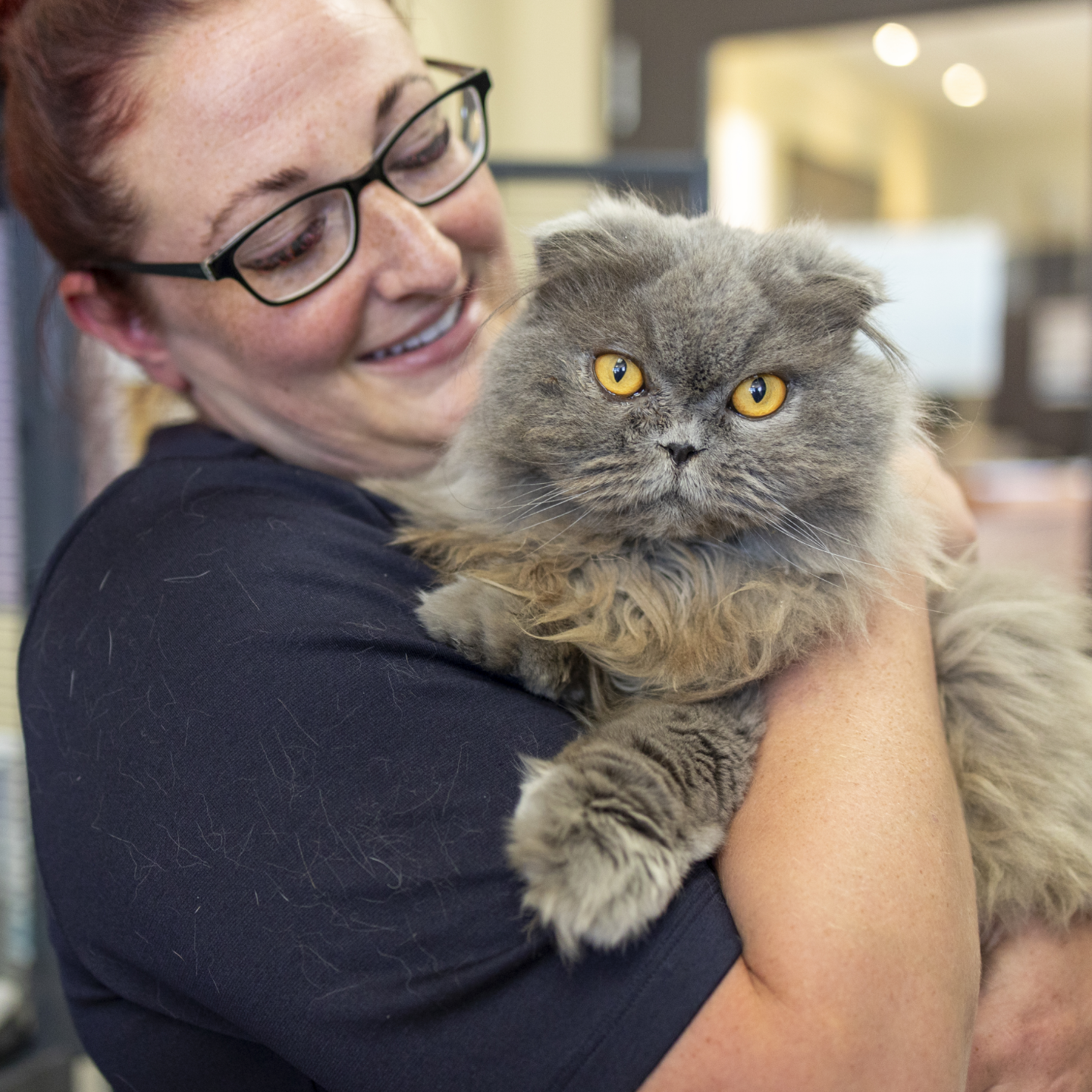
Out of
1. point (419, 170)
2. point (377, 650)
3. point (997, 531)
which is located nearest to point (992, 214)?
point (997, 531)

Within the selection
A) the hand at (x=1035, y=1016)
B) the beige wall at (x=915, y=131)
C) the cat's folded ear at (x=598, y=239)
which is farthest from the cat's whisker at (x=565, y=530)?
the beige wall at (x=915, y=131)

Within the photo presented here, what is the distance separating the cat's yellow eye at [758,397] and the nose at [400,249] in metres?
0.45

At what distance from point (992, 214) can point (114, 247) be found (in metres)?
2.68

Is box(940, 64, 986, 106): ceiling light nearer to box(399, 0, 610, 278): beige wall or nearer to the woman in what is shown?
box(399, 0, 610, 278): beige wall

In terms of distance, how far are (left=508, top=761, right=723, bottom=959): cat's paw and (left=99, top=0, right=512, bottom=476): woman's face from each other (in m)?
0.57

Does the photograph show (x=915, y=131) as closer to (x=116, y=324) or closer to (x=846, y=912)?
(x=116, y=324)

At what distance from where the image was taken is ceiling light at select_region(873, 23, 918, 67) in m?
2.79

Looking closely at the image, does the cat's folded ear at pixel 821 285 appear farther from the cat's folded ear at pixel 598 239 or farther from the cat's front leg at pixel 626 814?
the cat's front leg at pixel 626 814

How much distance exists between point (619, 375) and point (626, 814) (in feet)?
1.36

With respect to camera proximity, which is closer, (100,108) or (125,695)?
(125,695)

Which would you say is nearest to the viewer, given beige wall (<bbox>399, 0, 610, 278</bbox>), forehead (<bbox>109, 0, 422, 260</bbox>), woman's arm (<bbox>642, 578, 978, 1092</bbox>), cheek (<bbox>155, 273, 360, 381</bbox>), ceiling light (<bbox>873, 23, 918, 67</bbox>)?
woman's arm (<bbox>642, 578, 978, 1092</bbox>)

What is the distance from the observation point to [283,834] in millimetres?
798

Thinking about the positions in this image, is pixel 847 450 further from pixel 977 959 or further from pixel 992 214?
pixel 992 214

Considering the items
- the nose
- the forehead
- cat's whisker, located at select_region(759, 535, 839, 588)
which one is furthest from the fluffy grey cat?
the forehead
